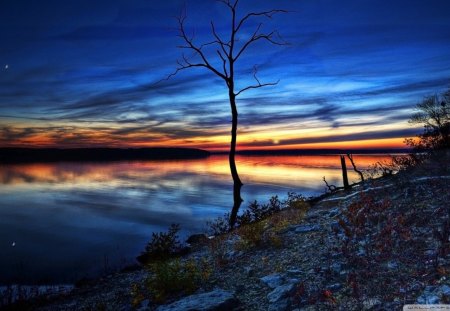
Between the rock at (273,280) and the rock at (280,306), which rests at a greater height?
the rock at (273,280)

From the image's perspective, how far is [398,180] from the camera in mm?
13492

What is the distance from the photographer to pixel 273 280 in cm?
732

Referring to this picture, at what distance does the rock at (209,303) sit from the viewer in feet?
20.9

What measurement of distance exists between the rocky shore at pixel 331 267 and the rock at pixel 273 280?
1.0 inches

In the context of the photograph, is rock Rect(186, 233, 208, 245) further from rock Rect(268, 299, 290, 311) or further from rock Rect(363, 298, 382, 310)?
rock Rect(363, 298, 382, 310)

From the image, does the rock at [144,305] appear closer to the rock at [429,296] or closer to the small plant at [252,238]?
the small plant at [252,238]

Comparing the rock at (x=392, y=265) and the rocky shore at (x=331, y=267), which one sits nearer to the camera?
the rocky shore at (x=331, y=267)

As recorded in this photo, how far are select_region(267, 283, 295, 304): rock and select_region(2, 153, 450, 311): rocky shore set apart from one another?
2 cm

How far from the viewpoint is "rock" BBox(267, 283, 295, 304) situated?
6500 millimetres

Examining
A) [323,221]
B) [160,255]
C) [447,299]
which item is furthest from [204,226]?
[447,299]

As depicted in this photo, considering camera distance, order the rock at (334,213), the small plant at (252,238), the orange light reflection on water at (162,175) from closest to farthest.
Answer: the small plant at (252,238) → the rock at (334,213) → the orange light reflection on water at (162,175)

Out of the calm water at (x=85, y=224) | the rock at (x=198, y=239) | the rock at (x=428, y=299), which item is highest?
the rock at (x=428, y=299)

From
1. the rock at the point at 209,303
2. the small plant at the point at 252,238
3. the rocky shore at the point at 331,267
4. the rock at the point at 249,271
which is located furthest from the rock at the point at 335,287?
the small plant at the point at 252,238

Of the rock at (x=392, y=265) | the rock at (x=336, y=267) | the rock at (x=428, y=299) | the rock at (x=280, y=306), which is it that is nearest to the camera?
the rock at (x=428, y=299)
